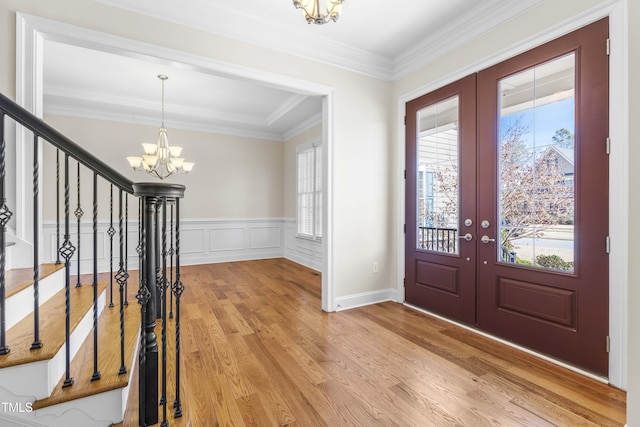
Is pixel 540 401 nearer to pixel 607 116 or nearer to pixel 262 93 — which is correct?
pixel 607 116

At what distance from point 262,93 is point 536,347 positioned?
4.53 meters

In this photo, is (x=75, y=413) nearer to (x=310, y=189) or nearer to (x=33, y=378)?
(x=33, y=378)

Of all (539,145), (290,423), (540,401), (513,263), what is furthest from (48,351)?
(539,145)

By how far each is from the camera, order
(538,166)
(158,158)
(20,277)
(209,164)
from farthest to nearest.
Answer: (209,164)
(158,158)
(538,166)
(20,277)

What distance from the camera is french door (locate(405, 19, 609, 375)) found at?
2.07 metres

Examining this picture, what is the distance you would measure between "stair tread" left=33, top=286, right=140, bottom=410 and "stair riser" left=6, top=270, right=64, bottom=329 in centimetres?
34

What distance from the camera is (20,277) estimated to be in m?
1.80

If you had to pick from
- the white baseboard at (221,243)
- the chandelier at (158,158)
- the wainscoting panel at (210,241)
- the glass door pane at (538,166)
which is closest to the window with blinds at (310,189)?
the white baseboard at (221,243)

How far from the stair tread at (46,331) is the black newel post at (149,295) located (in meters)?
0.37

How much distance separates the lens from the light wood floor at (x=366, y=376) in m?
1.68

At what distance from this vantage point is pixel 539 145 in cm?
234

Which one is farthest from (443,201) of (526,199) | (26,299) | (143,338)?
(26,299)

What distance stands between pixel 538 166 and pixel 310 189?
4010mm

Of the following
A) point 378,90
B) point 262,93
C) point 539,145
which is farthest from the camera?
point 262,93
